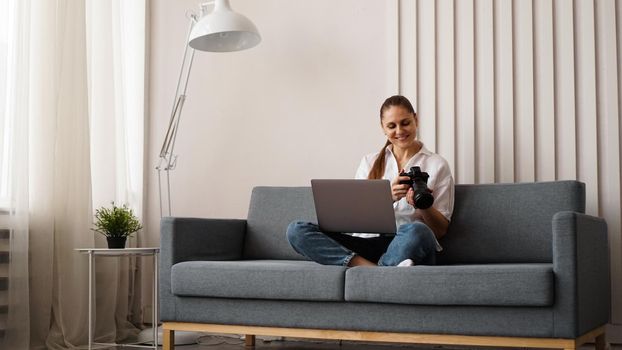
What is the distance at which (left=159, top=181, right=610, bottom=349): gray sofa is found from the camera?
2.51 meters

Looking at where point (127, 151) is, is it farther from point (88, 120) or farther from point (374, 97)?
point (374, 97)

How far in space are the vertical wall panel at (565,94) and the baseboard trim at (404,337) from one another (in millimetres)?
774

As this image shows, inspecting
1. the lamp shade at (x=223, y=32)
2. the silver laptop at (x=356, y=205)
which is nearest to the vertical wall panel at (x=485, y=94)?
the silver laptop at (x=356, y=205)

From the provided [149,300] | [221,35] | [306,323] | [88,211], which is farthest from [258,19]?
[306,323]

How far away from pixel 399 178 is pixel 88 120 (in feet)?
4.94

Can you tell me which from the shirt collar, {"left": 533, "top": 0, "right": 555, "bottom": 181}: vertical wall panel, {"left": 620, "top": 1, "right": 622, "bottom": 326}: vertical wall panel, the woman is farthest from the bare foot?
{"left": 620, "top": 1, "right": 622, "bottom": 326}: vertical wall panel

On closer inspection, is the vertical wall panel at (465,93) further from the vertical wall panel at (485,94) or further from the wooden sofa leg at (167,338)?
the wooden sofa leg at (167,338)

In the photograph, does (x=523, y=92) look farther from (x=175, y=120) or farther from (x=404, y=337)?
(x=175, y=120)

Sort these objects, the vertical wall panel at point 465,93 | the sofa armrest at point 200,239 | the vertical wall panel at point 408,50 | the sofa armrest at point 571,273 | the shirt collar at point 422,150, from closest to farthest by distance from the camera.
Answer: the sofa armrest at point 571,273 < the sofa armrest at point 200,239 < the shirt collar at point 422,150 < the vertical wall panel at point 465,93 < the vertical wall panel at point 408,50

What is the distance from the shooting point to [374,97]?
149 inches

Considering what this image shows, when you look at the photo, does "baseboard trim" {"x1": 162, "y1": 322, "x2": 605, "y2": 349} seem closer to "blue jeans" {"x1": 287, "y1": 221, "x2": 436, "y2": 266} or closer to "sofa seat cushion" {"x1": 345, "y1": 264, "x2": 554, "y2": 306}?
"sofa seat cushion" {"x1": 345, "y1": 264, "x2": 554, "y2": 306}

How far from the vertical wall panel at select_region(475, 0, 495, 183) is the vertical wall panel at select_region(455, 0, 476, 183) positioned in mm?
25

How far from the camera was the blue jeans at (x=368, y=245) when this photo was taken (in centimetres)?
277

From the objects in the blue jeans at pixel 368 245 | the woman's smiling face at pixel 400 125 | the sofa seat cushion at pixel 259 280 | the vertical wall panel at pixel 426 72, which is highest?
the vertical wall panel at pixel 426 72
